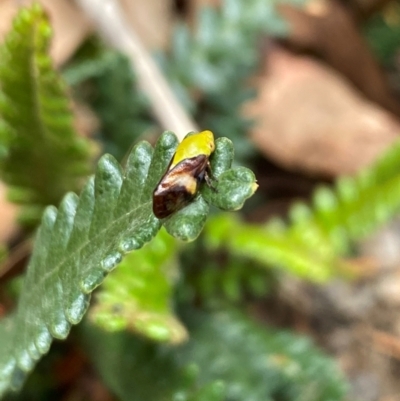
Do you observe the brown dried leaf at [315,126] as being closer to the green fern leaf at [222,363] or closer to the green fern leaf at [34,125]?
the green fern leaf at [222,363]

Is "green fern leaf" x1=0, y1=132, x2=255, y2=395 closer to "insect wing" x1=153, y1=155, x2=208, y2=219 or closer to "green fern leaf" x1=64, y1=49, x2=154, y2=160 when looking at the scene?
"insect wing" x1=153, y1=155, x2=208, y2=219

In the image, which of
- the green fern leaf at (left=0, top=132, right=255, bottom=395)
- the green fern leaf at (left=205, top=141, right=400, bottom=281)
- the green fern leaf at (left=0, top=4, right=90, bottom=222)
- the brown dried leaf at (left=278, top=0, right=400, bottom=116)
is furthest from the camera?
the brown dried leaf at (left=278, top=0, right=400, bottom=116)

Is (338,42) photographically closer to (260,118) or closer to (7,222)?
(260,118)

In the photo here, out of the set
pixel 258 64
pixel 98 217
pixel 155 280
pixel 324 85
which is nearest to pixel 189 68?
pixel 258 64

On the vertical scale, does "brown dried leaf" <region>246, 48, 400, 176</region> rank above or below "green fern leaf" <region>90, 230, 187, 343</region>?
below

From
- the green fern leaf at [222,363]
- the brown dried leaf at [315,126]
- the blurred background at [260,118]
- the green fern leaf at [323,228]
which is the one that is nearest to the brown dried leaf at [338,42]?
the blurred background at [260,118]

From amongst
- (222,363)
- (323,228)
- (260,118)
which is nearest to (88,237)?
(222,363)

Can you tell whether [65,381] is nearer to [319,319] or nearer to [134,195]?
[319,319]

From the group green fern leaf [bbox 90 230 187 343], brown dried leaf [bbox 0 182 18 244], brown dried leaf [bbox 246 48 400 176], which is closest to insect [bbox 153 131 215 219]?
green fern leaf [bbox 90 230 187 343]
